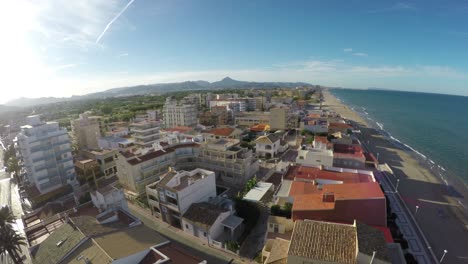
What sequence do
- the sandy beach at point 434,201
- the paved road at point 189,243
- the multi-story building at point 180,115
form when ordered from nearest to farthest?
1. the paved road at point 189,243
2. the sandy beach at point 434,201
3. the multi-story building at point 180,115

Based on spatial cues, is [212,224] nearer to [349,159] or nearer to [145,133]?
[349,159]

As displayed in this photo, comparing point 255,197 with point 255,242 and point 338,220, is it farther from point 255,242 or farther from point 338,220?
point 338,220

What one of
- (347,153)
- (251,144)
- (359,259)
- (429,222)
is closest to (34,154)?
(251,144)

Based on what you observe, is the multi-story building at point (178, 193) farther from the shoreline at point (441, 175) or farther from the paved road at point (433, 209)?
the shoreline at point (441, 175)

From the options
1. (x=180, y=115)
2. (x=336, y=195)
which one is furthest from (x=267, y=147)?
(x=180, y=115)

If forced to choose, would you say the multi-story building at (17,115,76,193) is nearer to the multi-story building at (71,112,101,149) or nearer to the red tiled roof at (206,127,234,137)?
the multi-story building at (71,112,101,149)

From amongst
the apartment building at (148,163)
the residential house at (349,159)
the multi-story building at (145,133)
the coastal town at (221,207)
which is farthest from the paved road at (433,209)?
the multi-story building at (145,133)

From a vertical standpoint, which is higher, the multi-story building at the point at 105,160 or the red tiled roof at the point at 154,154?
the red tiled roof at the point at 154,154
